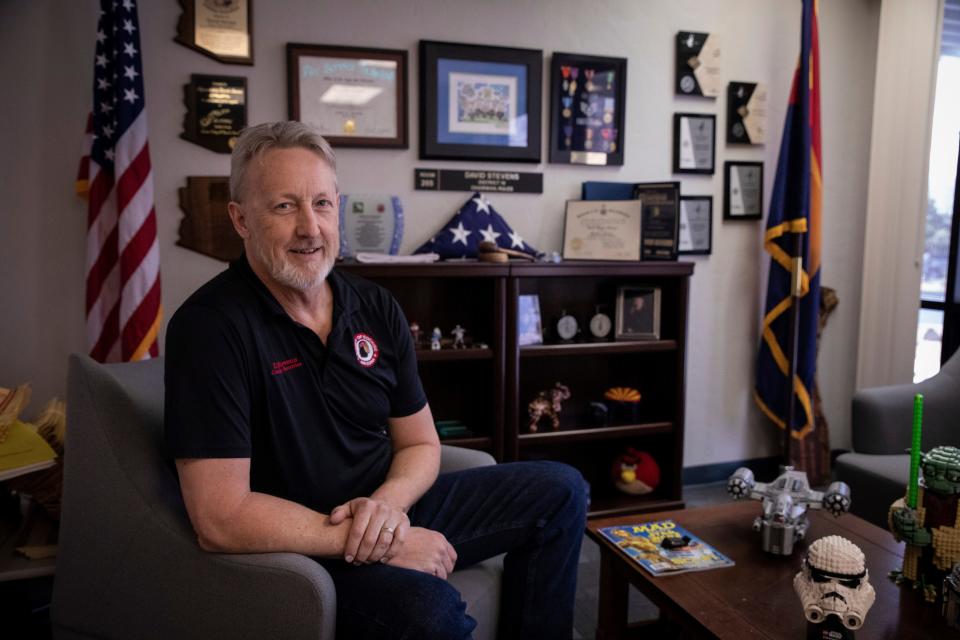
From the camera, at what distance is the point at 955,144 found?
9.76 feet

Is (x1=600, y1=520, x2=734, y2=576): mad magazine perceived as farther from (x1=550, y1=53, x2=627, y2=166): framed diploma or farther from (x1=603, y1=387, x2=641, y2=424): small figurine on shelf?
(x1=550, y1=53, x2=627, y2=166): framed diploma

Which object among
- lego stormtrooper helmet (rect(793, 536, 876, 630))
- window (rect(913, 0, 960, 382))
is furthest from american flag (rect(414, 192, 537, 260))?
window (rect(913, 0, 960, 382))

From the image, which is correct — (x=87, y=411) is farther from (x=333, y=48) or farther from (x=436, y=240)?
(x=333, y=48)

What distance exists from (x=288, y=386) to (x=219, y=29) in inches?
68.3

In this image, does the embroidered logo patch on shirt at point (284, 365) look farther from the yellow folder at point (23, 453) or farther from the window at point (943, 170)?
the window at point (943, 170)

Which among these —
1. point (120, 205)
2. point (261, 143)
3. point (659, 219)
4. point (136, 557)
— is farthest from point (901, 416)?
point (120, 205)

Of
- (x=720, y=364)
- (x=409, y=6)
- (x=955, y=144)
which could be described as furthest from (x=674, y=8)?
(x=720, y=364)

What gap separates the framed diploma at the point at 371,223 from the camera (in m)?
2.50

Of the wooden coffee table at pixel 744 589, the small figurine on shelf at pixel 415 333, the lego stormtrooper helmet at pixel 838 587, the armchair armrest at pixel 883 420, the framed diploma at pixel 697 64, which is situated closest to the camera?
the lego stormtrooper helmet at pixel 838 587

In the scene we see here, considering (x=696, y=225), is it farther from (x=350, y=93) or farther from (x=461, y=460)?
(x=461, y=460)

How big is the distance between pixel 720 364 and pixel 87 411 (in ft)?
8.83

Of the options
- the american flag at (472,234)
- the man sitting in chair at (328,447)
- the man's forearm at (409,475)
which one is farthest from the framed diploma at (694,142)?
the man's forearm at (409,475)

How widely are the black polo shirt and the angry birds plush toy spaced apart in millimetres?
1545

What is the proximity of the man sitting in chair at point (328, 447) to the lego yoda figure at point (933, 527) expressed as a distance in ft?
2.18
